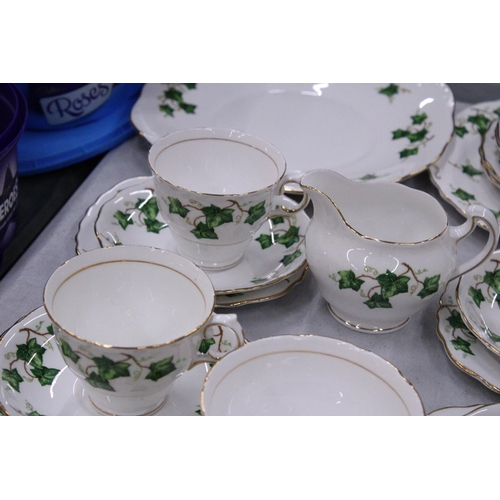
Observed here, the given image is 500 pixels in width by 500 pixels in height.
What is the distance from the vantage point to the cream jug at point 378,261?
63 cm

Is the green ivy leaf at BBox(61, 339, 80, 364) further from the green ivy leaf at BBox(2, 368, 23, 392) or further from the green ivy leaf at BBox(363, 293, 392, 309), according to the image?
the green ivy leaf at BBox(363, 293, 392, 309)

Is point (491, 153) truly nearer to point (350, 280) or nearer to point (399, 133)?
point (399, 133)

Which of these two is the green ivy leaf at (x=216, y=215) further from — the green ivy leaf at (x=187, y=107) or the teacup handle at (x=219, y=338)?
the green ivy leaf at (x=187, y=107)

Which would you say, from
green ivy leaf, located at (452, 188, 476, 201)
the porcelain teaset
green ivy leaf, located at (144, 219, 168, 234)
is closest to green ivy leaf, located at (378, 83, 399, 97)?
green ivy leaf, located at (452, 188, 476, 201)

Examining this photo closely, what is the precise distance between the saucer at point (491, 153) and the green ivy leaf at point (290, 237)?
276 millimetres

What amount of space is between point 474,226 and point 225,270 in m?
0.27

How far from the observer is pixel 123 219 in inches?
30.5

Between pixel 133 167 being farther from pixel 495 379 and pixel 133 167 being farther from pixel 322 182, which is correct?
pixel 495 379

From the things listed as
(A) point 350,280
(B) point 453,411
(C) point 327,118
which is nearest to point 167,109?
(C) point 327,118

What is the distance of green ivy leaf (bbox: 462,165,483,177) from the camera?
0.90 m

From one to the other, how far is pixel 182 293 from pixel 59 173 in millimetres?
409

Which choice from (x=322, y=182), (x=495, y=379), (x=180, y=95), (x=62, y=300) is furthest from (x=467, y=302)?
(x=180, y=95)

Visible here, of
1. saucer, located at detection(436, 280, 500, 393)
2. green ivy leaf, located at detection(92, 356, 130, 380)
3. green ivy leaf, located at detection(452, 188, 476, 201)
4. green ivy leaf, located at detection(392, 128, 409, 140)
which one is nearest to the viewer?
green ivy leaf, located at detection(92, 356, 130, 380)

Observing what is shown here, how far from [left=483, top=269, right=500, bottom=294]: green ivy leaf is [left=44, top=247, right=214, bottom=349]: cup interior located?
0.33 metres
